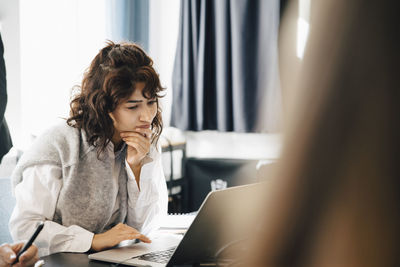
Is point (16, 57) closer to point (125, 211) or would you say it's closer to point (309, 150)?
point (125, 211)

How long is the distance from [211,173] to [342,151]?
3.12 m

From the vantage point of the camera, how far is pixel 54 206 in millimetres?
1424

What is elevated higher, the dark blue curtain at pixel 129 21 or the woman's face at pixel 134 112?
the dark blue curtain at pixel 129 21

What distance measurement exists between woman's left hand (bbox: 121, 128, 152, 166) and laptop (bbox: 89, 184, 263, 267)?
43cm

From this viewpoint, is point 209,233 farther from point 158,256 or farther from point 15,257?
point 15,257

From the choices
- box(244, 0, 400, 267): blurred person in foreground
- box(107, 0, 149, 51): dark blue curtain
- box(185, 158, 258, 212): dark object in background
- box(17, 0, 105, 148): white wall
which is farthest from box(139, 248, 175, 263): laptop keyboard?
box(107, 0, 149, 51): dark blue curtain

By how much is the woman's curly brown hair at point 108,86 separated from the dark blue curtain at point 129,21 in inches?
64.7

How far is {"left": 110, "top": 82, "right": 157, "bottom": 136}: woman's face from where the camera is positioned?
59.9 inches

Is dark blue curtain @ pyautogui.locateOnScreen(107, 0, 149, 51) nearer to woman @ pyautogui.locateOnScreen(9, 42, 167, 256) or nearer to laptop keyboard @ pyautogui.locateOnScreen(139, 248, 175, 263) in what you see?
woman @ pyautogui.locateOnScreen(9, 42, 167, 256)

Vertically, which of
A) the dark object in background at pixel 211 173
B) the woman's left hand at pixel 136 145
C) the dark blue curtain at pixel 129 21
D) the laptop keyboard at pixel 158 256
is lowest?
the dark object in background at pixel 211 173

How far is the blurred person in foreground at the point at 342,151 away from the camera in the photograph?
0.58 ft

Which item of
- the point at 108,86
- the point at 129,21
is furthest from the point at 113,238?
the point at 129,21

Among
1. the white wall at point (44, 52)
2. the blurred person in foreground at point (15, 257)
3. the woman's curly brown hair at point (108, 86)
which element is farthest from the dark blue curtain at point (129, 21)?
the blurred person in foreground at point (15, 257)

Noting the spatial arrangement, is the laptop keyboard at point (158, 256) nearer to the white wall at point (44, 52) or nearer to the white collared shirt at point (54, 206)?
the white collared shirt at point (54, 206)
